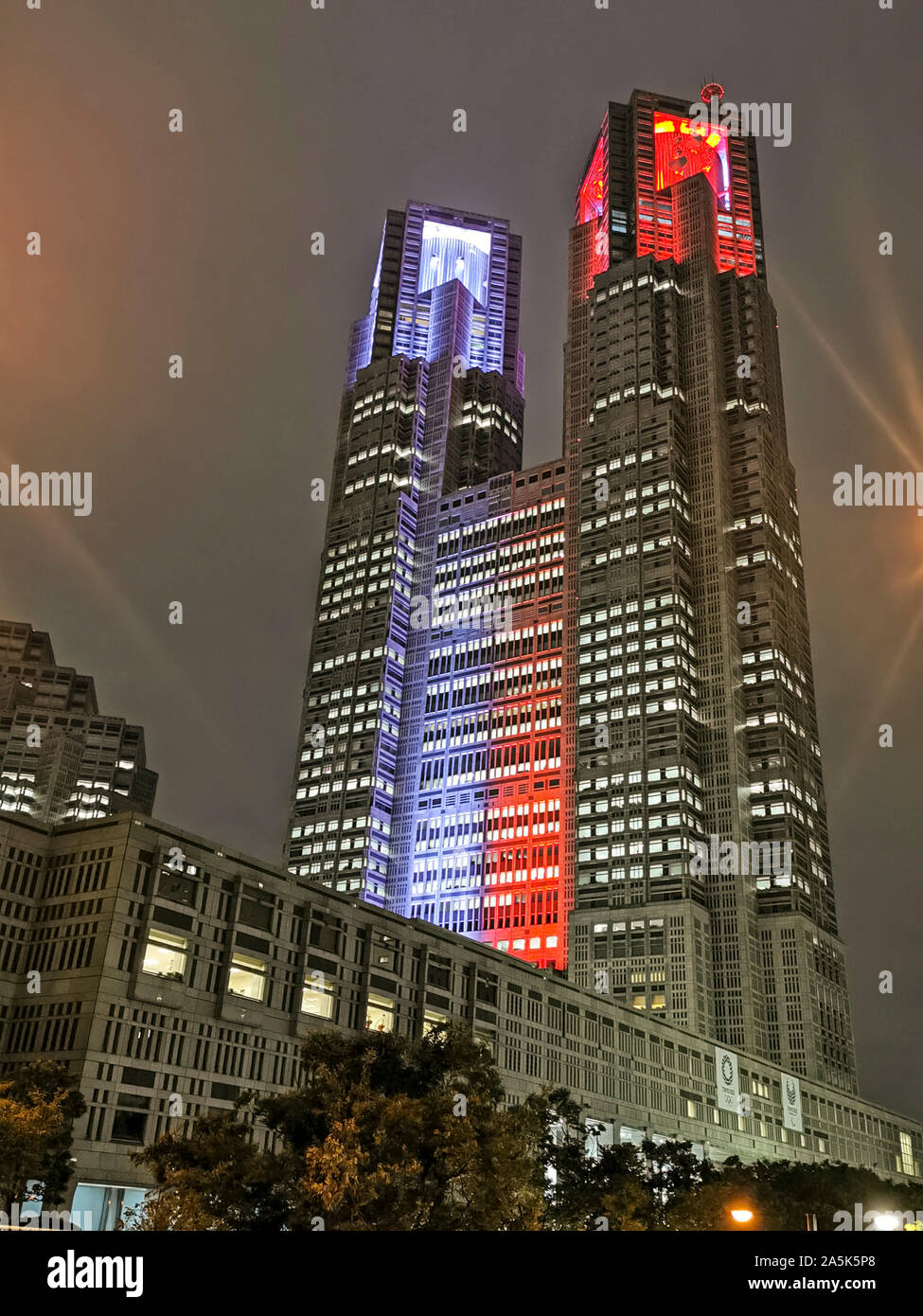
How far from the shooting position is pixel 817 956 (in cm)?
19025

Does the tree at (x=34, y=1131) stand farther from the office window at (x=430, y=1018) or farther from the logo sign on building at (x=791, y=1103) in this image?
the logo sign on building at (x=791, y=1103)

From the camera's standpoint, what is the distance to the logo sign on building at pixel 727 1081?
539ft

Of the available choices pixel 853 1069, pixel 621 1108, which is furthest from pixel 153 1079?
pixel 853 1069

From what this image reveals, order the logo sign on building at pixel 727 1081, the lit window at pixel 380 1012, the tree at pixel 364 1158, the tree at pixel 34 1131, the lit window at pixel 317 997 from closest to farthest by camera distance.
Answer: the tree at pixel 364 1158
the tree at pixel 34 1131
the lit window at pixel 317 997
the lit window at pixel 380 1012
the logo sign on building at pixel 727 1081

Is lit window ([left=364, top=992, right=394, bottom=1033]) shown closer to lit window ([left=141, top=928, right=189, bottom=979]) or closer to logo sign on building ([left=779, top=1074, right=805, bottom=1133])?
lit window ([left=141, top=928, right=189, bottom=979])

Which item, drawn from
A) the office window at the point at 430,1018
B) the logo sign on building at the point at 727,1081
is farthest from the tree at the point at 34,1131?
the logo sign on building at the point at 727,1081

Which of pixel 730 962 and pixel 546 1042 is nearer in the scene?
pixel 546 1042

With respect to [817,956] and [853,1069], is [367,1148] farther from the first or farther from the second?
[853,1069]

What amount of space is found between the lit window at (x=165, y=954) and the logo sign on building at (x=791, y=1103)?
11339cm

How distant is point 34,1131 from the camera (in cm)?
6006

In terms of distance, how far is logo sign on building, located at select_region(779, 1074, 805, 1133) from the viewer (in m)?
174
